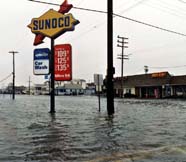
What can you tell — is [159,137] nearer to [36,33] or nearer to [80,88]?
[36,33]

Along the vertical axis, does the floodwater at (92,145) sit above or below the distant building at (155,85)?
below

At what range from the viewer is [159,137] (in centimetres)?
1372

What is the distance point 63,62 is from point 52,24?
330 centimetres

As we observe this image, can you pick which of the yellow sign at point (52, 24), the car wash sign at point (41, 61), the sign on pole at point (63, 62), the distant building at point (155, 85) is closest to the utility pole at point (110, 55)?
the yellow sign at point (52, 24)

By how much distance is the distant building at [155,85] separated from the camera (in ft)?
246

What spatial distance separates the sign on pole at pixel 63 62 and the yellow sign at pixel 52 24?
2.29 m

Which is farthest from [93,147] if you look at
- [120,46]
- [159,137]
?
[120,46]

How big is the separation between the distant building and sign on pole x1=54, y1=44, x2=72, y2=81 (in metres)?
45.7

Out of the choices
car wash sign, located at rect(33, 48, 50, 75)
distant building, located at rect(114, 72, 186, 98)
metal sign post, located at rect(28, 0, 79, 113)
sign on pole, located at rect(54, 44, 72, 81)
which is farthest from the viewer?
distant building, located at rect(114, 72, 186, 98)

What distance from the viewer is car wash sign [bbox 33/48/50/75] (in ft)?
93.1

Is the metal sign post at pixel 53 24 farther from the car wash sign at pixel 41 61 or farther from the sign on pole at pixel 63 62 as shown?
the sign on pole at pixel 63 62

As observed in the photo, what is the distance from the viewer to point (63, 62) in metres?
29.8

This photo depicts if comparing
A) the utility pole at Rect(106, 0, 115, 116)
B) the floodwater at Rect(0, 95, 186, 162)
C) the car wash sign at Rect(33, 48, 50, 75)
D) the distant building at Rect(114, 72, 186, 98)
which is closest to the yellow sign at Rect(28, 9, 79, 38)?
the car wash sign at Rect(33, 48, 50, 75)

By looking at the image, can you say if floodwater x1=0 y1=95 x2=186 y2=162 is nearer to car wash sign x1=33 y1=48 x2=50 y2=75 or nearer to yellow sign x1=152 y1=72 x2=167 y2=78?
car wash sign x1=33 y1=48 x2=50 y2=75
